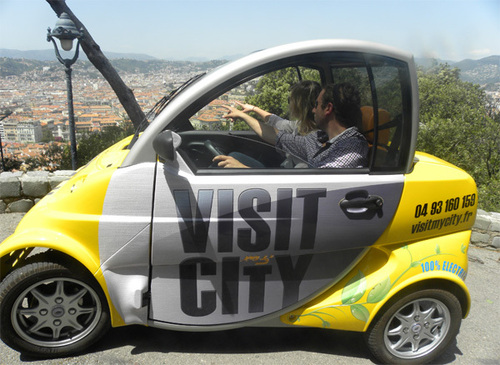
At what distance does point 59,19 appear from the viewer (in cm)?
702

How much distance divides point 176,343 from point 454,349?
75.7 inches

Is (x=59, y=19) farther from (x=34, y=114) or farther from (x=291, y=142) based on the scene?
(x=34, y=114)

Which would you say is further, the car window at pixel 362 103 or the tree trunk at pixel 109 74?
the tree trunk at pixel 109 74

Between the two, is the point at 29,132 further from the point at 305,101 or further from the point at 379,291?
the point at 379,291

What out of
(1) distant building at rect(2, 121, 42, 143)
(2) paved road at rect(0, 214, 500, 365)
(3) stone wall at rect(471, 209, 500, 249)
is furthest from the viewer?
(1) distant building at rect(2, 121, 42, 143)

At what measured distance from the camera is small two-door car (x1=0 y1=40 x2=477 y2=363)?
201 centimetres

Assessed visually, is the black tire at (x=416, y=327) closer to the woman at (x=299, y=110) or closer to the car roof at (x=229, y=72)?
the woman at (x=299, y=110)

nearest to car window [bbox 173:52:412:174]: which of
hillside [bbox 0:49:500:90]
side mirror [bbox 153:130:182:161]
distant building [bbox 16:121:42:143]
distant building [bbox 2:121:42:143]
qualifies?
side mirror [bbox 153:130:182:161]

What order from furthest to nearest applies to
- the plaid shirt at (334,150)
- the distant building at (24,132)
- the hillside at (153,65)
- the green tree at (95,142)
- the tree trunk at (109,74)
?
the distant building at (24,132) → the tree trunk at (109,74) → the green tree at (95,142) → the hillside at (153,65) → the plaid shirt at (334,150)

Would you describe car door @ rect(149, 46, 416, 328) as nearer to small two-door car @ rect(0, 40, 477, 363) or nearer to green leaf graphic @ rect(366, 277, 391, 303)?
small two-door car @ rect(0, 40, 477, 363)

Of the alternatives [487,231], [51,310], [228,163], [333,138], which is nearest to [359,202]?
[333,138]

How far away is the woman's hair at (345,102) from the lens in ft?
7.58

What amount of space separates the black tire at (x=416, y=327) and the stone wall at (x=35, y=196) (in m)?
2.48

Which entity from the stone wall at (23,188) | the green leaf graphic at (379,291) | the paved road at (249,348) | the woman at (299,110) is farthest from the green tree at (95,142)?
the green leaf graphic at (379,291)
